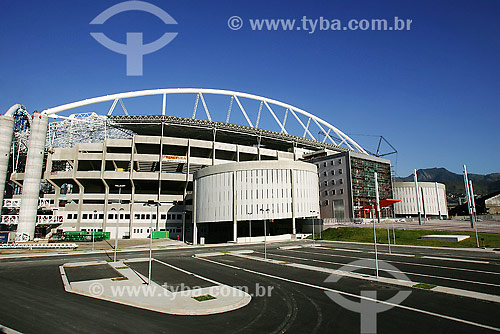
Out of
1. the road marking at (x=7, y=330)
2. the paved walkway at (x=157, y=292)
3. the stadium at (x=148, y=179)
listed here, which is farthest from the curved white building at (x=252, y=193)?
the road marking at (x=7, y=330)

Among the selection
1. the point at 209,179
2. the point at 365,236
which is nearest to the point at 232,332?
the point at 365,236

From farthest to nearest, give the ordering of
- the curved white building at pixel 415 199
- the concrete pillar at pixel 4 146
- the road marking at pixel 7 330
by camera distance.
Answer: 1. the curved white building at pixel 415 199
2. the concrete pillar at pixel 4 146
3. the road marking at pixel 7 330

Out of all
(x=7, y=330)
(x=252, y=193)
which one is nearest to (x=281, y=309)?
(x=7, y=330)

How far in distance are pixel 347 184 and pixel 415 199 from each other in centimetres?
4313

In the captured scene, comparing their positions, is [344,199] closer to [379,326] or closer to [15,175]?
[379,326]

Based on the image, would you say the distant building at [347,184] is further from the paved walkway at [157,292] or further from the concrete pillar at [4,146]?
the concrete pillar at [4,146]

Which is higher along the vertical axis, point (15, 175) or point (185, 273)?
point (15, 175)

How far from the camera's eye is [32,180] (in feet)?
225

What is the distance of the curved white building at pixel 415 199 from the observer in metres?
113

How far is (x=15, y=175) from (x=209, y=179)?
184 feet

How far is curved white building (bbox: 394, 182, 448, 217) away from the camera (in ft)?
372

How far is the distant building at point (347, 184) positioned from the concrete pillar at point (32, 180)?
8081 centimetres

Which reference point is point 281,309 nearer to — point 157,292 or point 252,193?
point 157,292

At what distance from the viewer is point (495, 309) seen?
15133mm
